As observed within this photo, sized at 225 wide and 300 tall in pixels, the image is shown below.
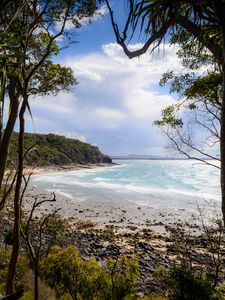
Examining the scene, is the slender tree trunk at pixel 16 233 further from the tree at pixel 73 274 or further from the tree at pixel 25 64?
the tree at pixel 73 274

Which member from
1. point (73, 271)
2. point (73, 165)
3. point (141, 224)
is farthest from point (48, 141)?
point (73, 271)

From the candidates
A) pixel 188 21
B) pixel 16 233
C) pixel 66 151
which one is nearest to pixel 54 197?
pixel 16 233

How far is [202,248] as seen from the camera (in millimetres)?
18328

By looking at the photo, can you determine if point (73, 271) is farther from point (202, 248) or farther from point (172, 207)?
point (172, 207)

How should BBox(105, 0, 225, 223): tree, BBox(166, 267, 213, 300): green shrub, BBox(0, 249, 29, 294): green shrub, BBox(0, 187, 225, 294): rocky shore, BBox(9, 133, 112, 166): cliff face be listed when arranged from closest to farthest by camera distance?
BBox(105, 0, 225, 223): tree, BBox(166, 267, 213, 300): green shrub, BBox(0, 249, 29, 294): green shrub, BBox(0, 187, 225, 294): rocky shore, BBox(9, 133, 112, 166): cliff face

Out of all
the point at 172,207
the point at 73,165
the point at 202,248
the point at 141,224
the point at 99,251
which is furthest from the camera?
the point at 73,165

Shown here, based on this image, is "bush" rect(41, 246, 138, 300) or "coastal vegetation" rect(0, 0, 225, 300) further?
"bush" rect(41, 246, 138, 300)

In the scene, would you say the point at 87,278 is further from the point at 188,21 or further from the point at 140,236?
the point at 140,236

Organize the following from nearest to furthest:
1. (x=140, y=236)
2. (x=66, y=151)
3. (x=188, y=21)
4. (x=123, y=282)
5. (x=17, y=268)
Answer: (x=188, y=21) < (x=123, y=282) < (x=17, y=268) < (x=140, y=236) < (x=66, y=151)

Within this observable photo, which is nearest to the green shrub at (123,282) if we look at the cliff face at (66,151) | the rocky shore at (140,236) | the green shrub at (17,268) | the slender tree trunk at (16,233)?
the rocky shore at (140,236)

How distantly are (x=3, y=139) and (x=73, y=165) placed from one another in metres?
96.3

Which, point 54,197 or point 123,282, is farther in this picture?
point 123,282

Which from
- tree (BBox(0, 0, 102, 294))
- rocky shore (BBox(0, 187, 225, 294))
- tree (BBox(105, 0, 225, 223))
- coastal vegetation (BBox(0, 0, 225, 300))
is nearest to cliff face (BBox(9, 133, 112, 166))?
rocky shore (BBox(0, 187, 225, 294))

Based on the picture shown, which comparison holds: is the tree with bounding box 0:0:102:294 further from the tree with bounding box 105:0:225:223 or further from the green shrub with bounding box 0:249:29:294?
the green shrub with bounding box 0:249:29:294
